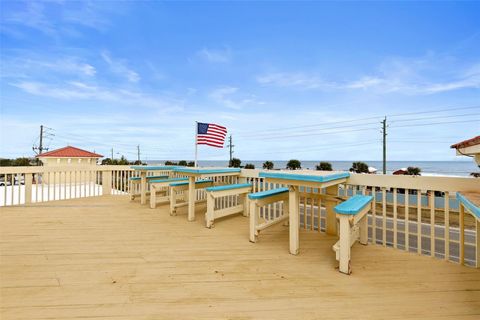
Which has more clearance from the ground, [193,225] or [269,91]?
[269,91]

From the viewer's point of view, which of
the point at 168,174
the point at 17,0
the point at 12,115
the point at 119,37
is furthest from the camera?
the point at 12,115

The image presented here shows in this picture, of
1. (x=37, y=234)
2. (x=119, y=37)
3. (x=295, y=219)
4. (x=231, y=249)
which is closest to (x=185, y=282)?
(x=231, y=249)

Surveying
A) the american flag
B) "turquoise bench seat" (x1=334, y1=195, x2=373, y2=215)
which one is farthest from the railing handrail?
"turquoise bench seat" (x1=334, y1=195, x2=373, y2=215)

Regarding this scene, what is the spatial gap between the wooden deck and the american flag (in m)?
2.11

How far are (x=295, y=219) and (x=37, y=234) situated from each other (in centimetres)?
340

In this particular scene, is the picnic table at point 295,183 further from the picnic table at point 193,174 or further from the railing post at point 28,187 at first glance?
the railing post at point 28,187

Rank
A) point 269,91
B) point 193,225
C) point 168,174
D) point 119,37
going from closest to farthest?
1. point 193,225
2. point 168,174
3. point 119,37
4. point 269,91

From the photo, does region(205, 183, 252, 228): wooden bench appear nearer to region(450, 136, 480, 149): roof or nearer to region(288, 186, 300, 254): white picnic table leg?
region(288, 186, 300, 254): white picnic table leg

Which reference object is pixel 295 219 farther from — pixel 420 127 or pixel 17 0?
pixel 420 127

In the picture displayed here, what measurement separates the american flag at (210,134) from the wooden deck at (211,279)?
6.93 feet

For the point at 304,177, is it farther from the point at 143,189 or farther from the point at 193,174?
the point at 143,189

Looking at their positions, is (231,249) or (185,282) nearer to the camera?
(185,282)

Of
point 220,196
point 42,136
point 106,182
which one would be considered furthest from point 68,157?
point 42,136

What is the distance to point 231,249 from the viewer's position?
256 cm
